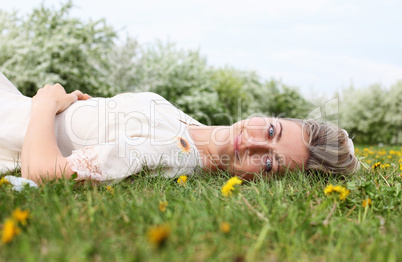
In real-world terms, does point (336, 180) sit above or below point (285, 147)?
below

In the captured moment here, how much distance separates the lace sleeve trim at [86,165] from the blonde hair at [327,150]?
5.34 feet

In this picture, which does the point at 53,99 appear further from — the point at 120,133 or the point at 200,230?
the point at 200,230

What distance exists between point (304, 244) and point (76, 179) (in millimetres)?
1468

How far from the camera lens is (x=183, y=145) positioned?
270 centimetres

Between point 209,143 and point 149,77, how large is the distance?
12.6 metres

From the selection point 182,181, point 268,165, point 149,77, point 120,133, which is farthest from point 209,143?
point 149,77

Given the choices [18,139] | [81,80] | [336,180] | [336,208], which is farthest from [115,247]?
[81,80]

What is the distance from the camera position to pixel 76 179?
217 centimetres

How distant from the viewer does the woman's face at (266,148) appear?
2.73m

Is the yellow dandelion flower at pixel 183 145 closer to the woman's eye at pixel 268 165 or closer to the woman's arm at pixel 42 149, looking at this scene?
the woman's eye at pixel 268 165

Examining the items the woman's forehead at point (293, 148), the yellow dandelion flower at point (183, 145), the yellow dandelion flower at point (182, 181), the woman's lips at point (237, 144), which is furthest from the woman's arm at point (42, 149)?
the woman's forehead at point (293, 148)

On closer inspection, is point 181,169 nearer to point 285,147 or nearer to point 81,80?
point 285,147

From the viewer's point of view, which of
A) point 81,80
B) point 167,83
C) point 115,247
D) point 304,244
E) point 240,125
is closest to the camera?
point 115,247

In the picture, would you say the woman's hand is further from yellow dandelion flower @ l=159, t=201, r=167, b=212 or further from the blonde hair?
the blonde hair
